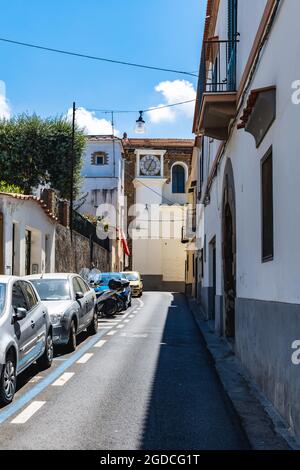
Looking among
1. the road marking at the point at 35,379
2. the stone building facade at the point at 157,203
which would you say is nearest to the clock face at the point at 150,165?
the stone building facade at the point at 157,203

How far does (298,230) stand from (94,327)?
397 inches

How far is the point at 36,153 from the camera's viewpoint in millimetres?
29312

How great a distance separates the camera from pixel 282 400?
21.2 ft

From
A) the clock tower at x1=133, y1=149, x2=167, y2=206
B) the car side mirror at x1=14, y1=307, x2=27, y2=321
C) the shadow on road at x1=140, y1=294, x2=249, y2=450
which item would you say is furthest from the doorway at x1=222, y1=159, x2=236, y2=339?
the clock tower at x1=133, y1=149, x2=167, y2=206

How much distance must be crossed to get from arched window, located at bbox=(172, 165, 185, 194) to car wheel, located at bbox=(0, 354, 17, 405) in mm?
47917

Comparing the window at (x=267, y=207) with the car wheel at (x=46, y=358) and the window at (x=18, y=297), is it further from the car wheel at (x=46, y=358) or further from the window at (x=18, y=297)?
the car wheel at (x=46, y=358)

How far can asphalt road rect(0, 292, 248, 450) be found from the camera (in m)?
5.65

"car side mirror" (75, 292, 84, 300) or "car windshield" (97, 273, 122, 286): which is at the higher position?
"car windshield" (97, 273, 122, 286)

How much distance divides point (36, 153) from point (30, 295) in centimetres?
2086

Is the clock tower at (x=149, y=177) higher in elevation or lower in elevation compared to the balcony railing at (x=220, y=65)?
higher

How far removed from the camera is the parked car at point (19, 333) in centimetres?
729

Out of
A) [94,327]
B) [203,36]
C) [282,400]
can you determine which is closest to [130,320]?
[94,327]

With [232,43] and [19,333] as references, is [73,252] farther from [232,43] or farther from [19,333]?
[19,333]

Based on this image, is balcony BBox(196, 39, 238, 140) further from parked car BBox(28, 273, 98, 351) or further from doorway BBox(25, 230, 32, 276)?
doorway BBox(25, 230, 32, 276)
